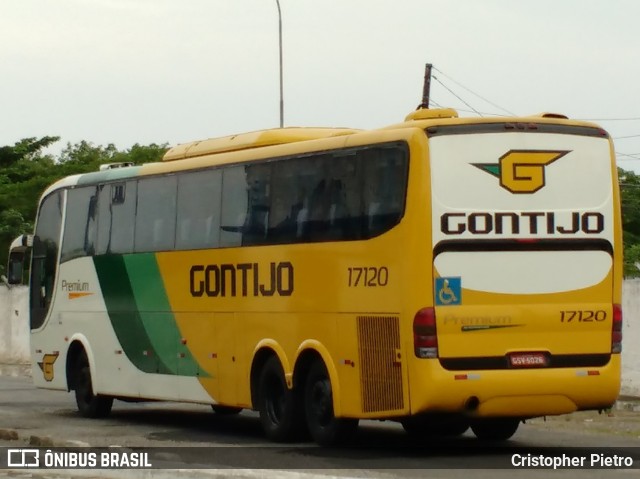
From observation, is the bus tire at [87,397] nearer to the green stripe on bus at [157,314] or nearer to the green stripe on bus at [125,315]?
the green stripe on bus at [125,315]

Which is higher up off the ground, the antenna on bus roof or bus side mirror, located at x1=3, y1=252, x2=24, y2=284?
the antenna on bus roof

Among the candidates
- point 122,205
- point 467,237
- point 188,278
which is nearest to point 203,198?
point 188,278

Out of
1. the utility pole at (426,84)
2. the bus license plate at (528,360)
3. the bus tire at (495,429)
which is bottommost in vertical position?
the bus tire at (495,429)

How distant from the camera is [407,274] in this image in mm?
15492

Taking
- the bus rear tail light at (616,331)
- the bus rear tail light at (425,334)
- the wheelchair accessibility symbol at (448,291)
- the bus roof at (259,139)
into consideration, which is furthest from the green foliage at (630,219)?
the bus rear tail light at (425,334)

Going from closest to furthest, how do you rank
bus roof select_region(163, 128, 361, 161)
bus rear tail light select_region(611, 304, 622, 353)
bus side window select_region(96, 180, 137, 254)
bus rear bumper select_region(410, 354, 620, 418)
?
bus rear bumper select_region(410, 354, 620, 418) → bus rear tail light select_region(611, 304, 622, 353) → bus roof select_region(163, 128, 361, 161) → bus side window select_region(96, 180, 137, 254)

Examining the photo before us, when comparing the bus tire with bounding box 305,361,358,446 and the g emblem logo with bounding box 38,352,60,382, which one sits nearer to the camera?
the bus tire with bounding box 305,361,358,446

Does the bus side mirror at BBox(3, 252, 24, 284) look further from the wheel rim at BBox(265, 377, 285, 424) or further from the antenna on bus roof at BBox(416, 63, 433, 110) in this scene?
the antenna on bus roof at BBox(416, 63, 433, 110)

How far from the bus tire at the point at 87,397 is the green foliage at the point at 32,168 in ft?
106

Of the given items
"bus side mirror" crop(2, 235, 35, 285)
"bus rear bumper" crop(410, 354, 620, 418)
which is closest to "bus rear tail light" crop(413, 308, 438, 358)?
"bus rear bumper" crop(410, 354, 620, 418)

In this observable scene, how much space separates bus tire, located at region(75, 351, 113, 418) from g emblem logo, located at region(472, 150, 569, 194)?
8.90m

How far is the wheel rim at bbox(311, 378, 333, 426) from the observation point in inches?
669

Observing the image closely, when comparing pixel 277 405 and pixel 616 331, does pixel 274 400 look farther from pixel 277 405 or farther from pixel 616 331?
pixel 616 331

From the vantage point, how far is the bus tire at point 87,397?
22875 mm
